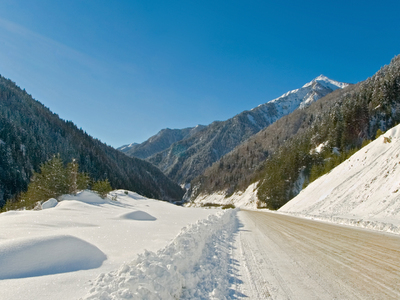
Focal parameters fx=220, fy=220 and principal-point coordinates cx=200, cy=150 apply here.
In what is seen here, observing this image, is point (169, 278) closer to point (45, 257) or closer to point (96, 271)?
point (96, 271)

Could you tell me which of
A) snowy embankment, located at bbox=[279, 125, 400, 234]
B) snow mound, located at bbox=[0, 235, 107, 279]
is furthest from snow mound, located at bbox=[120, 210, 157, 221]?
snowy embankment, located at bbox=[279, 125, 400, 234]

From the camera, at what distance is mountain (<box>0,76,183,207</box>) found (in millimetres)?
97769

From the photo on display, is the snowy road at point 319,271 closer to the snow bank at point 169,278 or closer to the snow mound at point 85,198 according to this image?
the snow bank at point 169,278

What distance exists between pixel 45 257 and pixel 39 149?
444 feet

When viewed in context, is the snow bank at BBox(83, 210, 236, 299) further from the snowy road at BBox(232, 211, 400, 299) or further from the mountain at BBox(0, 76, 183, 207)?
the mountain at BBox(0, 76, 183, 207)

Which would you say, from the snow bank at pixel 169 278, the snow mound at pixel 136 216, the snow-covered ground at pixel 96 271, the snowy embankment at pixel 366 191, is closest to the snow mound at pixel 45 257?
the snow-covered ground at pixel 96 271

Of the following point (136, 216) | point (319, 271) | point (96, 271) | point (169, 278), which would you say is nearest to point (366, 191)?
point (319, 271)

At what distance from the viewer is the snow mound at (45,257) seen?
4.17 m

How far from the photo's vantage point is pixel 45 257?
4676mm

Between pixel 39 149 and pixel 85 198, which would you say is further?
pixel 39 149

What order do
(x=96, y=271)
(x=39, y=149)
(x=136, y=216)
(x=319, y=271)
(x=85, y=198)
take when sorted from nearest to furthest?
(x=96, y=271) < (x=319, y=271) < (x=136, y=216) < (x=85, y=198) < (x=39, y=149)

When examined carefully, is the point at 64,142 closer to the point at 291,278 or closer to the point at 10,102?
the point at 10,102

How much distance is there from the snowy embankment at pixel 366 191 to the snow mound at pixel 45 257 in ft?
47.0

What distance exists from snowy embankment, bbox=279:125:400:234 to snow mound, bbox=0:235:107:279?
47.0 feet
